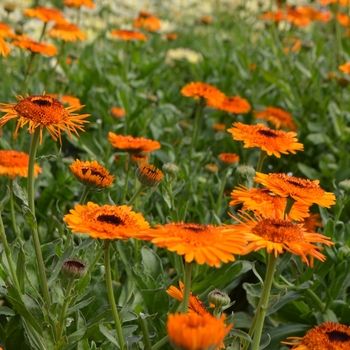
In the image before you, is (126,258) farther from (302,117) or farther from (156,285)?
(302,117)

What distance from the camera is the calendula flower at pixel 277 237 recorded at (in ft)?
4.10

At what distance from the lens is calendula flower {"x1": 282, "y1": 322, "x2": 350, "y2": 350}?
5.47 feet

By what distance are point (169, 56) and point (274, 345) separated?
14.0 feet

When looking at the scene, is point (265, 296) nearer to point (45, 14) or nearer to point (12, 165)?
point (12, 165)

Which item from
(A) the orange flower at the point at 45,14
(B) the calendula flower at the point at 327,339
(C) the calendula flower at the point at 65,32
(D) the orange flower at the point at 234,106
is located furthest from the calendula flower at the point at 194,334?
(C) the calendula flower at the point at 65,32

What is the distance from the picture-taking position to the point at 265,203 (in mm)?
1539

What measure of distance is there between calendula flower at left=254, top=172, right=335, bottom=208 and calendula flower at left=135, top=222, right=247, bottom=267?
0.29 m

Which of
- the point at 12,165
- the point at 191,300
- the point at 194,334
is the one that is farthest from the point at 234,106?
the point at 194,334

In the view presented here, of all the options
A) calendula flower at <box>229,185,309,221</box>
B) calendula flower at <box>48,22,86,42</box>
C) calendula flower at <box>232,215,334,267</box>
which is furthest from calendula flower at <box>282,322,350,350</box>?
calendula flower at <box>48,22,86,42</box>

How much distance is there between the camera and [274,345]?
207cm

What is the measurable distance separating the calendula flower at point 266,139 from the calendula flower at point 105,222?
0.56m

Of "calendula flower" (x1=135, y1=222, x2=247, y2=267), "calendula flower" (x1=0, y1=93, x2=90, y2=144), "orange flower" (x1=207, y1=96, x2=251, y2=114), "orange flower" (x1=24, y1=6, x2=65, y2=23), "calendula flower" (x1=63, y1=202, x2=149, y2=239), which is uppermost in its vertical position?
"calendula flower" (x1=0, y1=93, x2=90, y2=144)

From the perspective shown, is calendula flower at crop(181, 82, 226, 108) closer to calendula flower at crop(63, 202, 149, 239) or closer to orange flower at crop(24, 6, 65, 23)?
orange flower at crop(24, 6, 65, 23)

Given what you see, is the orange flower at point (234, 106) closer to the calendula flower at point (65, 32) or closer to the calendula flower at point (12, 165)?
the calendula flower at point (65, 32)
